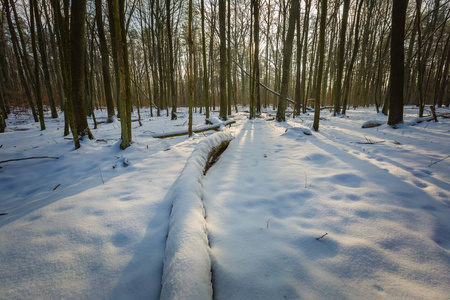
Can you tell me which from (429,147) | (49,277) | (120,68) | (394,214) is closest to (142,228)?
(49,277)

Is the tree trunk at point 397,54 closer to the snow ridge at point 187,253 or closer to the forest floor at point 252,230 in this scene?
the forest floor at point 252,230

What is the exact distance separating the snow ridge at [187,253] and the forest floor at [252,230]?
144 millimetres

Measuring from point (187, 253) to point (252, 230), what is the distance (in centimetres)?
62

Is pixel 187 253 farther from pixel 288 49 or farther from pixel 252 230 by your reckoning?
pixel 288 49

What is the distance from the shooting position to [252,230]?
150 centimetres

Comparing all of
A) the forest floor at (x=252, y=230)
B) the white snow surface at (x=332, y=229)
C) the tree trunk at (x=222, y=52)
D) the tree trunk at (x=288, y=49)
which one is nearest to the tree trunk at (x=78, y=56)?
the forest floor at (x=252, y=230)

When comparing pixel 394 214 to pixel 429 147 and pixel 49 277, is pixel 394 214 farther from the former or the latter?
pixel 429 147

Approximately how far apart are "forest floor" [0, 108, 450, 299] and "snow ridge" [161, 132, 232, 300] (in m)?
0.14

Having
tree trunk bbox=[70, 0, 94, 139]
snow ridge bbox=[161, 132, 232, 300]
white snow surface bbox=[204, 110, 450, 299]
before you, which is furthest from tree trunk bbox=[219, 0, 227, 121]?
snow ridge bbox=[161, 132, 232, 300]

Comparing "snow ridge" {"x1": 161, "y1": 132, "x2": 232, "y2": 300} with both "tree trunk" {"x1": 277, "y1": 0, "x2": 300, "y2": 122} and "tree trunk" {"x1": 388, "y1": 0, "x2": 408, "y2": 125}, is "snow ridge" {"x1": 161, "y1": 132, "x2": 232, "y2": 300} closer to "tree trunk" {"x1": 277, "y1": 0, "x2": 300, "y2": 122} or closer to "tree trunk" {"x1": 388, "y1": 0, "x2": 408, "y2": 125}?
"tree trunk" {"x1": 277, "y1": 0, "x2": 300, "y2": 122}

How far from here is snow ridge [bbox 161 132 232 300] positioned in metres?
0.88

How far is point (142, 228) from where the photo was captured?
1.52 metres

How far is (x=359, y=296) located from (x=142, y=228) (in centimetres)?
152

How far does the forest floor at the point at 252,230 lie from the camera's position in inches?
41.2
